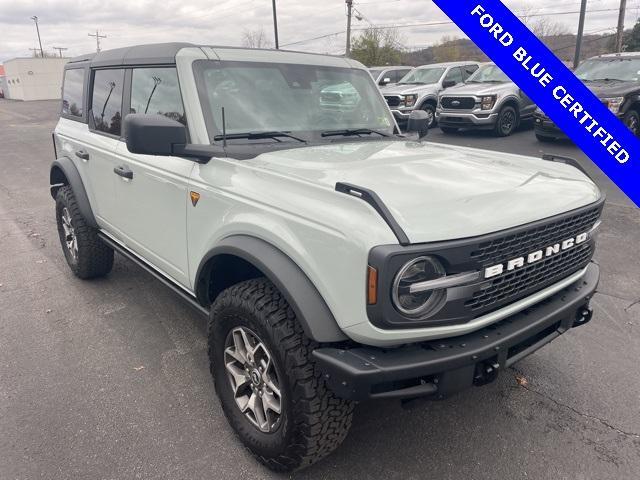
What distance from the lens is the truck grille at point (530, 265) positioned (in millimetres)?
1996

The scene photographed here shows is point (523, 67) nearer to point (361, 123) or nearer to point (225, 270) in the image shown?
point (361, 123)

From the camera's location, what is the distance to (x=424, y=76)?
1570 centimetres

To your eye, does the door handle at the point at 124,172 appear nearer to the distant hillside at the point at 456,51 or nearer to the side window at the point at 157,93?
the side window at the point at 157,93

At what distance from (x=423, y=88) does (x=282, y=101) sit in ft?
41.5

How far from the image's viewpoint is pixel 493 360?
2.06 meters

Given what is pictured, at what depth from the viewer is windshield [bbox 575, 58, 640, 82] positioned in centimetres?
1088

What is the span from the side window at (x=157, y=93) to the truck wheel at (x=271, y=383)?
124 centimetres

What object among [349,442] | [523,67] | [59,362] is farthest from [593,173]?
[59,362]

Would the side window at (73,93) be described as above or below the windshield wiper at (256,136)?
above

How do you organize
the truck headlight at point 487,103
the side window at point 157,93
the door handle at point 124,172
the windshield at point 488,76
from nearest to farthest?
the side window at point 157,93 < the door handle at point 124,172 < the truck headlight at point 487,103 < the windshield at point 488,76

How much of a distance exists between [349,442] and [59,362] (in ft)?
6.80

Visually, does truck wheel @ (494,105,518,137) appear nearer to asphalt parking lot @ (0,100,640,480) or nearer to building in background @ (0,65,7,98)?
asphalt parking lot @ (0,100,640,480)

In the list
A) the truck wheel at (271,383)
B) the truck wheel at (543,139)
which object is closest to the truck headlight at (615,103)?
the truck wheel at (543,139)

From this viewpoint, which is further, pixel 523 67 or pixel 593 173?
pixel 593 173
